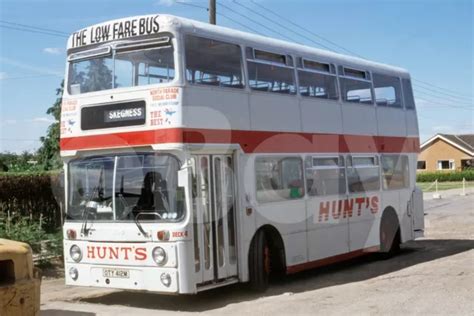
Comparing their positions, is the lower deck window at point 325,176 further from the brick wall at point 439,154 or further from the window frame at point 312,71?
the brick wall at point 439,154

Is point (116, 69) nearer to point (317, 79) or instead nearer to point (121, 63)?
point (121, 63)

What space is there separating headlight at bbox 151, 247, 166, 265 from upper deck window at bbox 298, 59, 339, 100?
14.7 feet

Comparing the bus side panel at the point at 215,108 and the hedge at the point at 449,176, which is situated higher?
the bus side panel at the point at 215,108

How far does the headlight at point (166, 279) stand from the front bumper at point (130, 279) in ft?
0.09

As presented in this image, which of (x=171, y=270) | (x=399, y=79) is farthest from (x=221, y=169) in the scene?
(x=399, y=79)

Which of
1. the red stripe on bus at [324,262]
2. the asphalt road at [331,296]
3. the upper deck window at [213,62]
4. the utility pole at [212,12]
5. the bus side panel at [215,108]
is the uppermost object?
the utility pole at [212,12]

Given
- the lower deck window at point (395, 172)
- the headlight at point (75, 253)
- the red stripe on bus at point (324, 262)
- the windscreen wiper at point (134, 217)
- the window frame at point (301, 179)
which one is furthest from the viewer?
the lower deck window at point (395, 172)

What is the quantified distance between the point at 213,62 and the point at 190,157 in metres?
1.68

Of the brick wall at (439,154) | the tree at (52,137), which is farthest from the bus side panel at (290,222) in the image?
the brick wall at (439,154)

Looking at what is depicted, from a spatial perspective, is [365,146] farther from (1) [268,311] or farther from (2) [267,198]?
(1) [268,311]

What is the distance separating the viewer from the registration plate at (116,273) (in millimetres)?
10258

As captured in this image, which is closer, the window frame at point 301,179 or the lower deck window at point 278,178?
the window frame at point 301,179

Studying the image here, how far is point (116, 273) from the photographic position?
10.4 metres

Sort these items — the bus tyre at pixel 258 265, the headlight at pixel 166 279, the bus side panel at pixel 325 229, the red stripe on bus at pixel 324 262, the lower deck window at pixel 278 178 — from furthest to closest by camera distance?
the bus side panel at pixel 325 229 < the red stripe on bus at pixel 324 262 < the lower deck window at pixel 278 178 < the bus tyre at pixel 258 265 < the headlight at pixel 166 279
